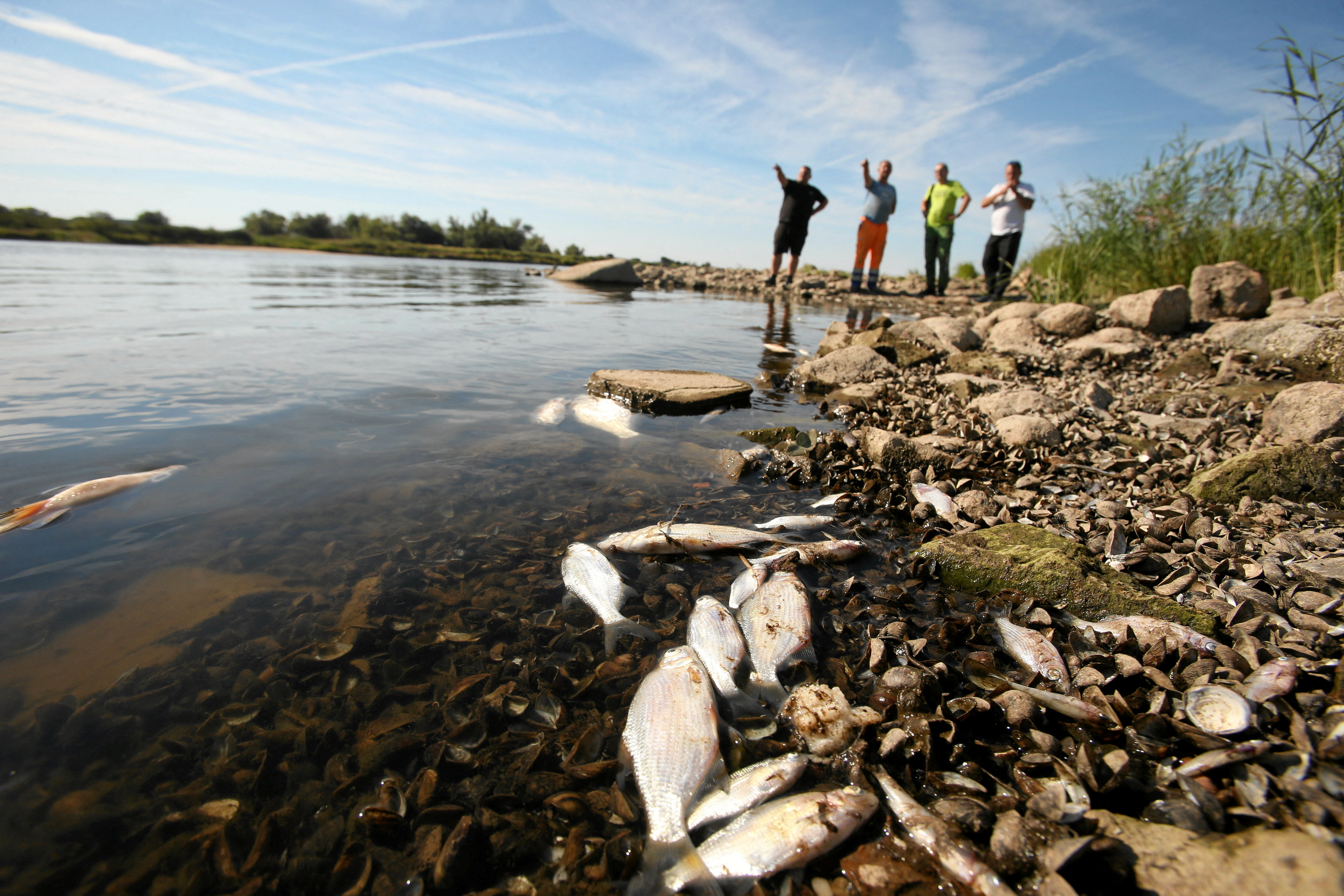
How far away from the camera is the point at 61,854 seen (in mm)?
1559

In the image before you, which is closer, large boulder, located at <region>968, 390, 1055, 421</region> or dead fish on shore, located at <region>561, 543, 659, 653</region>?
dead fish on shore, located at <region>561, 543, 659, 653</region>

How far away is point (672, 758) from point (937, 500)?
2756 mm

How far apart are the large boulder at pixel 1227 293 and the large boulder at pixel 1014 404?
5.16m

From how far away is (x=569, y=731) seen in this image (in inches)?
82.5

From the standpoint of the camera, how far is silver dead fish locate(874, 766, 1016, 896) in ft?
5.07

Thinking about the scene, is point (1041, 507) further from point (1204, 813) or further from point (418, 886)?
point (418, 886)

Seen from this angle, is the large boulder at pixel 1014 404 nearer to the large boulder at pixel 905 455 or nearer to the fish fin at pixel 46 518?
the large boulder at pixel 905 455

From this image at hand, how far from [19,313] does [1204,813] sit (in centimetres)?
1592

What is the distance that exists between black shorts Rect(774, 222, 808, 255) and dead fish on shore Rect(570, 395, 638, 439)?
47.0ft

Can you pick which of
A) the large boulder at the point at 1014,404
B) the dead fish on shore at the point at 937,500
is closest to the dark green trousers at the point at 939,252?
the large boulder at the point at 1014,404

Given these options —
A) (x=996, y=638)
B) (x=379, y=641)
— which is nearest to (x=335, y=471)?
(x=379, y=641)

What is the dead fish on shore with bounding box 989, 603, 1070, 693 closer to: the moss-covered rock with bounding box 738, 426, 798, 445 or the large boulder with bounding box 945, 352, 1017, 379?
the moss-covered rock with bounding box 738, 426, 798, 445

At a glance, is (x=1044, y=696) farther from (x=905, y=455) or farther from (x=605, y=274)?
(x=605, y=274)

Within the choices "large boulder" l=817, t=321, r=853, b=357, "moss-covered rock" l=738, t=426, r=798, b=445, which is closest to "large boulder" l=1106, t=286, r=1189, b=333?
"large boulder" l=817, t=321, r=853, b=357
